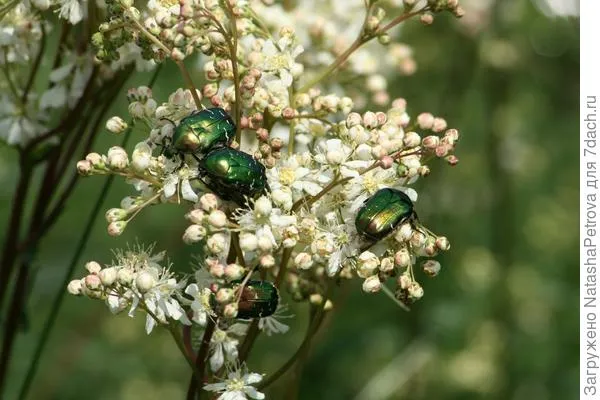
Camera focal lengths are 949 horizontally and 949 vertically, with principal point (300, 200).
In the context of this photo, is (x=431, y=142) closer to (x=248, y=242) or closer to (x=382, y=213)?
(x=382, y=213)

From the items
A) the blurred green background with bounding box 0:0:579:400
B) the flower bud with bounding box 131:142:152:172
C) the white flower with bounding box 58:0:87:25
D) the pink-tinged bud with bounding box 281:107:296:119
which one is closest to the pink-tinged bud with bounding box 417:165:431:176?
the pink-tinged bud with bounding box 281:107:296:119

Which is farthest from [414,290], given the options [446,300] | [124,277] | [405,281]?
[446,300]

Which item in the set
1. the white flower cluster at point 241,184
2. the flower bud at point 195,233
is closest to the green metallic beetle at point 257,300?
the white flower cluster at point 241,184

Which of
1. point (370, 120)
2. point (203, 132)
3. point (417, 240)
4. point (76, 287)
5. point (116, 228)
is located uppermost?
point (370, 120)

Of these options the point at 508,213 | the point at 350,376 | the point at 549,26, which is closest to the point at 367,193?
the point at 508,213

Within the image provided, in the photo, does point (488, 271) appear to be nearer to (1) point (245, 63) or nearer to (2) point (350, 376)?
(2) point (350, 376)
